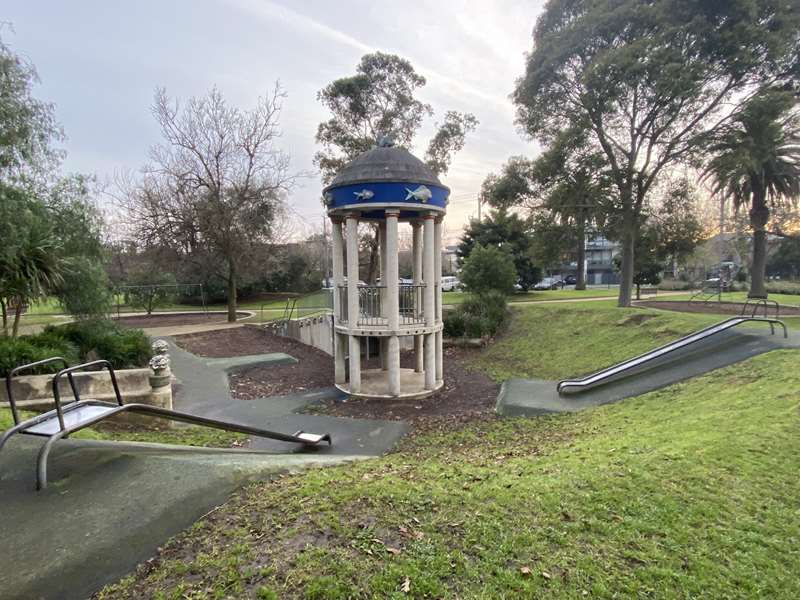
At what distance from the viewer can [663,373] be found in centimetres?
861

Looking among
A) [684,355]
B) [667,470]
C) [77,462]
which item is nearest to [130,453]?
[77,462]

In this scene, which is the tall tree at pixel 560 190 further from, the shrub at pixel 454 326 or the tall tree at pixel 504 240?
the tall tree at pixel 504 240

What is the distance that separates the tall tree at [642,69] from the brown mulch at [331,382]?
9.37 m

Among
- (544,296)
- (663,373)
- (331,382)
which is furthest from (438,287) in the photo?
(544,296)

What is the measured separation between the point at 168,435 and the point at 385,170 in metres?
6.52

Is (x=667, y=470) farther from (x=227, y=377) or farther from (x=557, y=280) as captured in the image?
(x=557, y=280)

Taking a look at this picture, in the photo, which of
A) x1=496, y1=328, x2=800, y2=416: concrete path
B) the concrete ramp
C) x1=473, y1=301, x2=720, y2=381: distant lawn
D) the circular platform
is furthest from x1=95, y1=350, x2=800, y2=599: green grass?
x1=473, y1=301, x2=720, y2=381: distant lawn

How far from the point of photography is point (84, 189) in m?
10.3

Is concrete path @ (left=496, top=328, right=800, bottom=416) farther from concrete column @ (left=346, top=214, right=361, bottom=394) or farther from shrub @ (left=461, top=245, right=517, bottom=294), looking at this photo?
shrub @ (left=461, top=245, right=517, bottom=294)

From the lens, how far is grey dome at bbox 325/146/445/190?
9.16m

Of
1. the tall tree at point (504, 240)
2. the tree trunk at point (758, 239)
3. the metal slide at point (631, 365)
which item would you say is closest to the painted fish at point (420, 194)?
the metal slide at point (631, 365)

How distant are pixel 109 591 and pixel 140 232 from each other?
755 inches

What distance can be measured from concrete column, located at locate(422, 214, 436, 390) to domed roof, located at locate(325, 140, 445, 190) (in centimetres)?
108

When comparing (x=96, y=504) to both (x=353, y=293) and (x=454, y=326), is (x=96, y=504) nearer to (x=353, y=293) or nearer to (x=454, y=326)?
(x=353, y=293)
